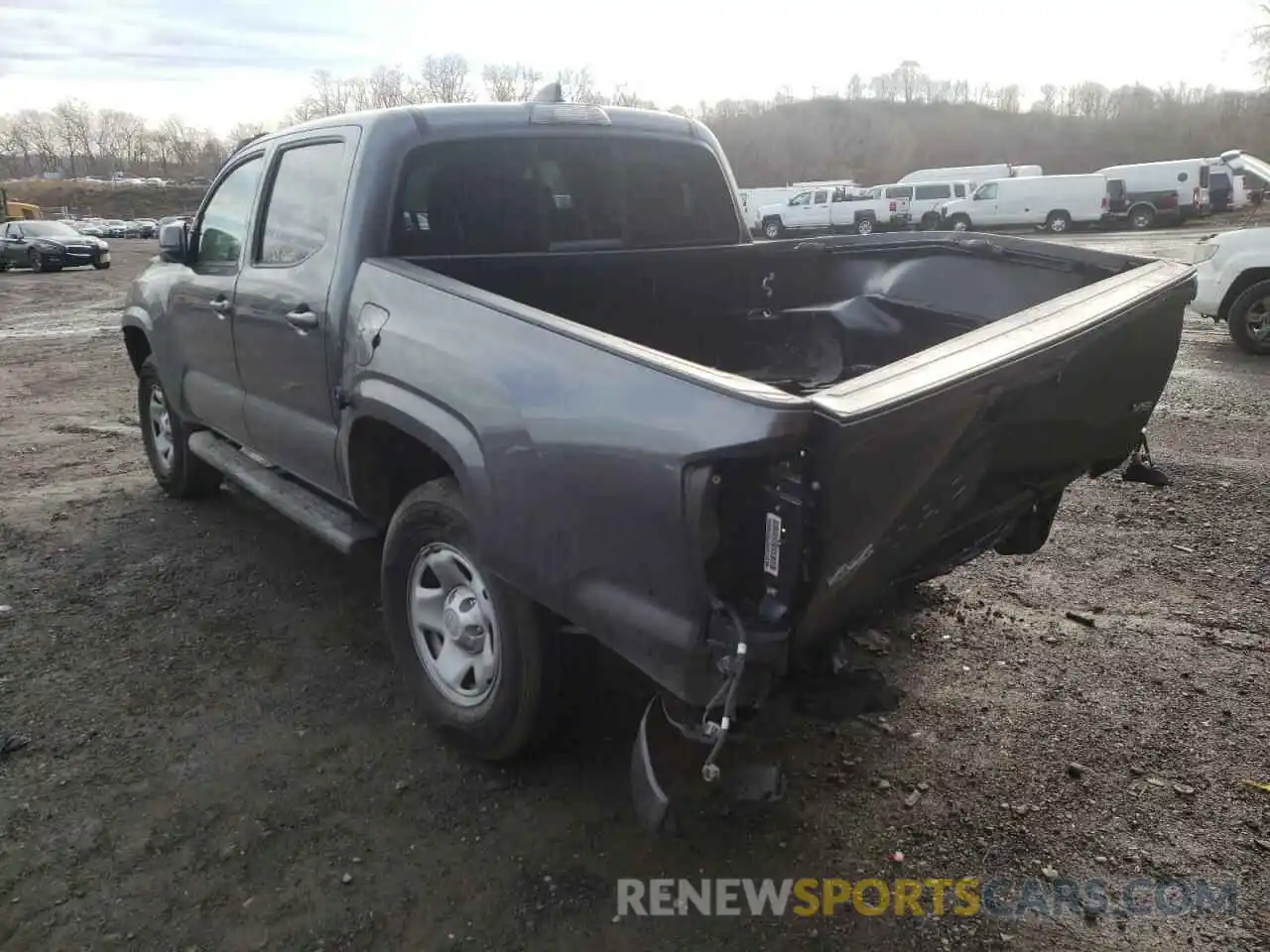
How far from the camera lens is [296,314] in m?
3.71

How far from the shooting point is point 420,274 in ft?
10.1

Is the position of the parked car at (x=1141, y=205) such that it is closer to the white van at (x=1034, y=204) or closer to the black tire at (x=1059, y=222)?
the white van at (x=1034, y=204)

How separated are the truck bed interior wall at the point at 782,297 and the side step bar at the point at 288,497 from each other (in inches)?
42.0

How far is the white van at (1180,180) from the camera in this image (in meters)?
32.8

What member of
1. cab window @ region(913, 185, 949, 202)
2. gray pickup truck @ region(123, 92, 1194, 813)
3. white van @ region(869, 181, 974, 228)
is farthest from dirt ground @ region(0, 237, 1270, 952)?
cab window @ region(913, 185, 949, 202)

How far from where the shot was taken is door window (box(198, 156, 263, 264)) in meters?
4.49

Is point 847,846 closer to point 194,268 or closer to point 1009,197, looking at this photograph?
point 194,268

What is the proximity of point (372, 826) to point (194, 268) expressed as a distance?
326cm

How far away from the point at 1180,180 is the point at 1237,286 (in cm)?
2779

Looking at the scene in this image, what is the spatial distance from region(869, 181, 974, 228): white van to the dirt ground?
3294 centimetres

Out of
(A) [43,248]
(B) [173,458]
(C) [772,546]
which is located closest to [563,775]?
(C) [772,546]

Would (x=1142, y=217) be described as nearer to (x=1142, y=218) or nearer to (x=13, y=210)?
(x=1142, y=218)

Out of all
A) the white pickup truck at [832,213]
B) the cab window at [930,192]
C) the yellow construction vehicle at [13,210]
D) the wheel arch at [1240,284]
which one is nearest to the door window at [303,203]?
the wheel arch at [1240,284]

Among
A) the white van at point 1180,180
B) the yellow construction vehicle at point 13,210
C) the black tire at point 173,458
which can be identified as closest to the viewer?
the black tire at point 173,458
